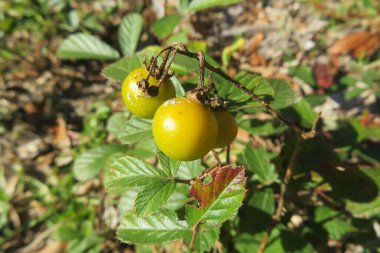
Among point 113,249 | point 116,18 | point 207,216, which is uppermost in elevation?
point 116,18

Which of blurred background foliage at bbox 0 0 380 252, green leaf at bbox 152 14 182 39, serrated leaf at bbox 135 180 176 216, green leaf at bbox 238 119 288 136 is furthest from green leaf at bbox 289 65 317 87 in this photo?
serrated leaf at bbox 135 180 176 216

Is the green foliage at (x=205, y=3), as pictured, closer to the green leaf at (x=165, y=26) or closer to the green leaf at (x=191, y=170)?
the green leaf at (x=165, y=26)

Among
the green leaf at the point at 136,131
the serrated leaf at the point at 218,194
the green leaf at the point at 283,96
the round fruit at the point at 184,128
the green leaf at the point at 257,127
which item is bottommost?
the green leaf at the point at 257,127

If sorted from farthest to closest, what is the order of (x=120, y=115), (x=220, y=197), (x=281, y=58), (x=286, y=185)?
(x=281, y=58) < (x=120, y=115) < (x=286, y=185) < (x=220, y=197)

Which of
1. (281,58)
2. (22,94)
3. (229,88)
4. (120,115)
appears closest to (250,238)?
(229,88)

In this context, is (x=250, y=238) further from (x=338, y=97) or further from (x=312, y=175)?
(x=338, y=97)

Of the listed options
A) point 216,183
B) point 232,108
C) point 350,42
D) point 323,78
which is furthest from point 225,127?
point 350,42

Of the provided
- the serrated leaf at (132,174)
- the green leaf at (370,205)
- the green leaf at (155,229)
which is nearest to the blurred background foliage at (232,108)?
the green leaf at (370,205)

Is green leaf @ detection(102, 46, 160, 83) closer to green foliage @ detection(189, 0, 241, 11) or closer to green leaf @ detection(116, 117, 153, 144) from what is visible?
green leaf @ detection(116, 117, 153, 144)
